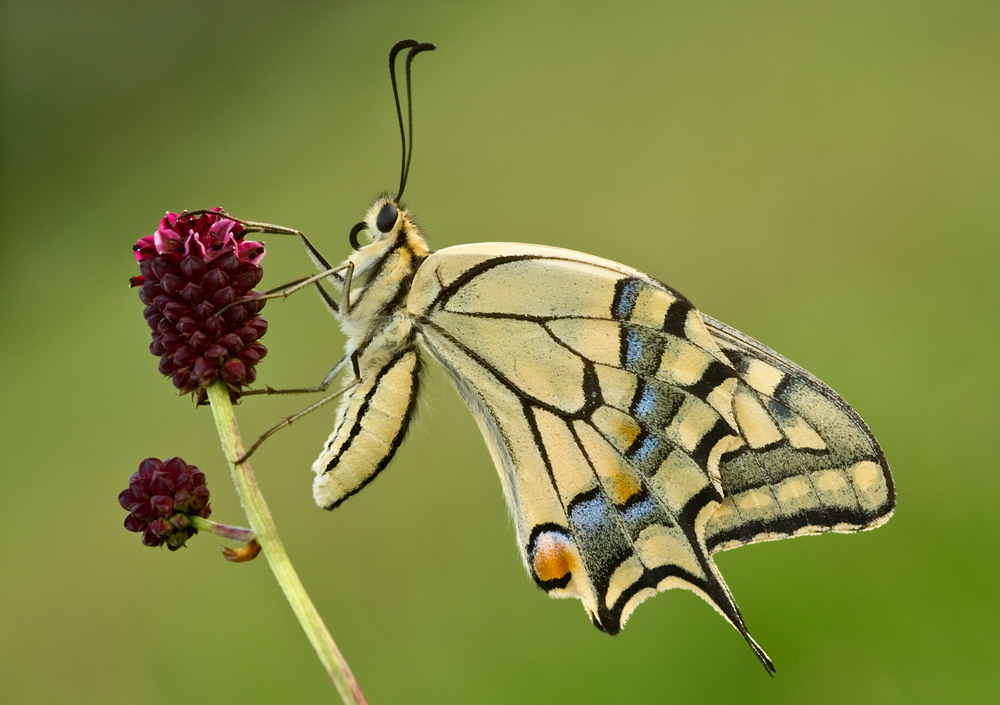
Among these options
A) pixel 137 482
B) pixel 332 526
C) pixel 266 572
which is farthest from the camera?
pixel 332 526

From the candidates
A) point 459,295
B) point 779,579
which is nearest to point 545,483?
point 459,295

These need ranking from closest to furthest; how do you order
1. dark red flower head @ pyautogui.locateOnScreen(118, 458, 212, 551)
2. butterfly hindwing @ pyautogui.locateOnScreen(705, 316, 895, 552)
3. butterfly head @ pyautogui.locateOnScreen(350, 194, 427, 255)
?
dark red flower head @ pyautogui.locateOnScreen(118, 458, 212, 551) < butterfly hindwing @ pyautogui.locateOnScreen(705, 316, 895, 552) < butterfly head @ pyautogui.locateOnScreen(350, 194, 427, 255)

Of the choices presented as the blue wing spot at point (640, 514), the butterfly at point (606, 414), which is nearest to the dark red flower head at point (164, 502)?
the butterfly at point (606, 414)

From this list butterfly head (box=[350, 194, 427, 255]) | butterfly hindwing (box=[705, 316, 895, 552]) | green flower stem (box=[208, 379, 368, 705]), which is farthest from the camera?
butterfly head (box=[350, 194, 427, 255])

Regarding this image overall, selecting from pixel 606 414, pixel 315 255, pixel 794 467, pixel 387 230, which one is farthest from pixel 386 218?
pixel 794 467

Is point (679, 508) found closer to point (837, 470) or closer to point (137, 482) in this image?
point (837, 470)

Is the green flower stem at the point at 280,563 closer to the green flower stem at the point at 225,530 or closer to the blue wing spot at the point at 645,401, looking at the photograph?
the green flower stem at the point at 225,530

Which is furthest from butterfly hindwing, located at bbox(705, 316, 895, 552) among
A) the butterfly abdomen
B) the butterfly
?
the butterfly abdomen

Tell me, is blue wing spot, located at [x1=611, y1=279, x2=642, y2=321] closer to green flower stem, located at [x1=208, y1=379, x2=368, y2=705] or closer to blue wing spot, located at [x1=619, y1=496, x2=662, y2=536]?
blue wing spot, located at [x1=619, y1=496, x2=662, y2=536]
